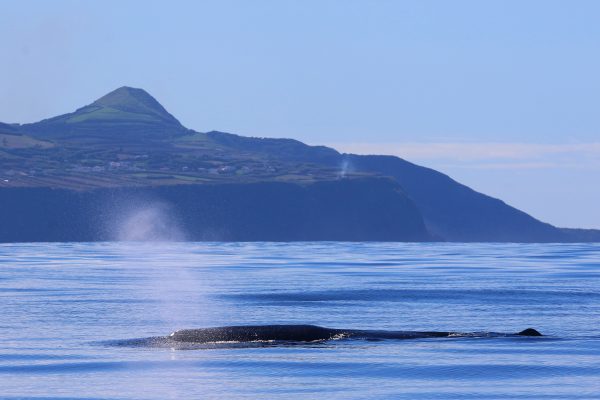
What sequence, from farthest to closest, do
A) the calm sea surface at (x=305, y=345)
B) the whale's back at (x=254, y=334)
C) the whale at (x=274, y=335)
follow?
the whale's back at (x=254, y=334) < the whale at (x=274, y=335) < the calm sea surface at (x=305, y=345)

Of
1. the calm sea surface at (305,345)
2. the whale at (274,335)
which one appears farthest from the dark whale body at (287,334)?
the calm sea surface at (305,345)

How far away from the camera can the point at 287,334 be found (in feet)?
117

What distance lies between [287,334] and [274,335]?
1.20 ft

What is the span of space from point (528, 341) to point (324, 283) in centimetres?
3559

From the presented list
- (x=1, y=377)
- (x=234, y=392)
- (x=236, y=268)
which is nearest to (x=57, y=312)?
(x=1, y=377)

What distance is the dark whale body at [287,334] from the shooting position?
35.2 meters

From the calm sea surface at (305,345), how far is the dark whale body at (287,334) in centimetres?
94

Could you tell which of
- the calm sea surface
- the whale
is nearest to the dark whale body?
the whale

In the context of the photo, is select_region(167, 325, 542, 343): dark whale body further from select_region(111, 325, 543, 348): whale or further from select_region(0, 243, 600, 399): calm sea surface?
select_region(0, 243, 600, 399): calm sea surface

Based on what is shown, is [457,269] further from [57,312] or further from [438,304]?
[57,312]

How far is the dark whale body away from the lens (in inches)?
1387

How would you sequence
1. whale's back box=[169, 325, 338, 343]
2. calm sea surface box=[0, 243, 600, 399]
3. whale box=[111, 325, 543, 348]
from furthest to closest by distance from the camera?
whale's back box=[169, 325, 338, 343], whale box=[111, 325, 543, 348], calm sea surface box=[0, 243, 600, 399]

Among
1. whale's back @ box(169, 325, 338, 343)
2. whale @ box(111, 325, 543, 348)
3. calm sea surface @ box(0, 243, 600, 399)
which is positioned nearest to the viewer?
calm sea surface @ box(0, 243, 600, 399)

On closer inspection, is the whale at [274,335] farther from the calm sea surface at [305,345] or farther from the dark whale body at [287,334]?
the calm sea surface at [305,345]
